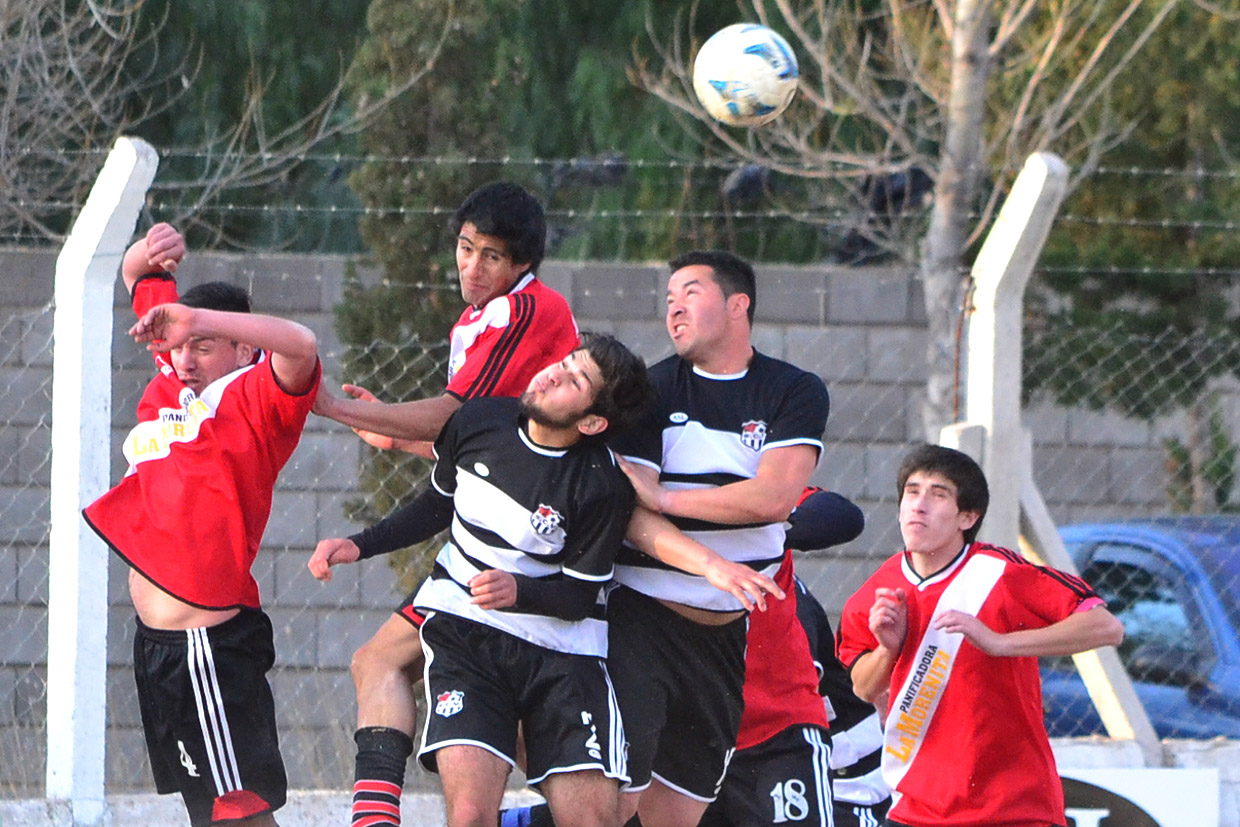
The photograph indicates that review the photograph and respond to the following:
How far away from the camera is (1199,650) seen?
6352 millimetres

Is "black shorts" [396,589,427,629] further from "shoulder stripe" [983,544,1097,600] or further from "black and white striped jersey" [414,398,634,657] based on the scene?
"shoulder stripe" [983,544,1097,600]

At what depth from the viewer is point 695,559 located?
12.8 feet

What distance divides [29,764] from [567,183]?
→ 485cm

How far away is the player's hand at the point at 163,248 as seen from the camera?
4.41 meters

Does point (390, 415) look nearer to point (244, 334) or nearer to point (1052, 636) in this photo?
point (244, 334)

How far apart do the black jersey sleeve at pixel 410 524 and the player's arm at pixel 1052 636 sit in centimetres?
138

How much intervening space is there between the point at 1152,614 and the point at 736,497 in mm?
3283

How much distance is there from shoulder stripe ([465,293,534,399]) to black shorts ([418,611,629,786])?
614 millimetres

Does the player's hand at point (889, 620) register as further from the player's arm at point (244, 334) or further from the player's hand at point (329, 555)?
the player's arm at point (244, 334)

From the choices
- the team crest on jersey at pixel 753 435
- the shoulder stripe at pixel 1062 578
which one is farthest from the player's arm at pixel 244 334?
the shoulder stripe at pixel 1062 578

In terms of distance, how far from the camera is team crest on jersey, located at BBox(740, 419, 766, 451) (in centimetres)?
418

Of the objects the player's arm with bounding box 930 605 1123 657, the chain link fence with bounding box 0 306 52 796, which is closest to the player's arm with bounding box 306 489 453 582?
the player's arm with bounding box 930 605 1123 657

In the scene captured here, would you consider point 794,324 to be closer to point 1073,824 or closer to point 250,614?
point 1073,824

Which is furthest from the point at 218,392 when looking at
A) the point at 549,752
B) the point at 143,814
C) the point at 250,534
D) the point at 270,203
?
the point at 270,203
